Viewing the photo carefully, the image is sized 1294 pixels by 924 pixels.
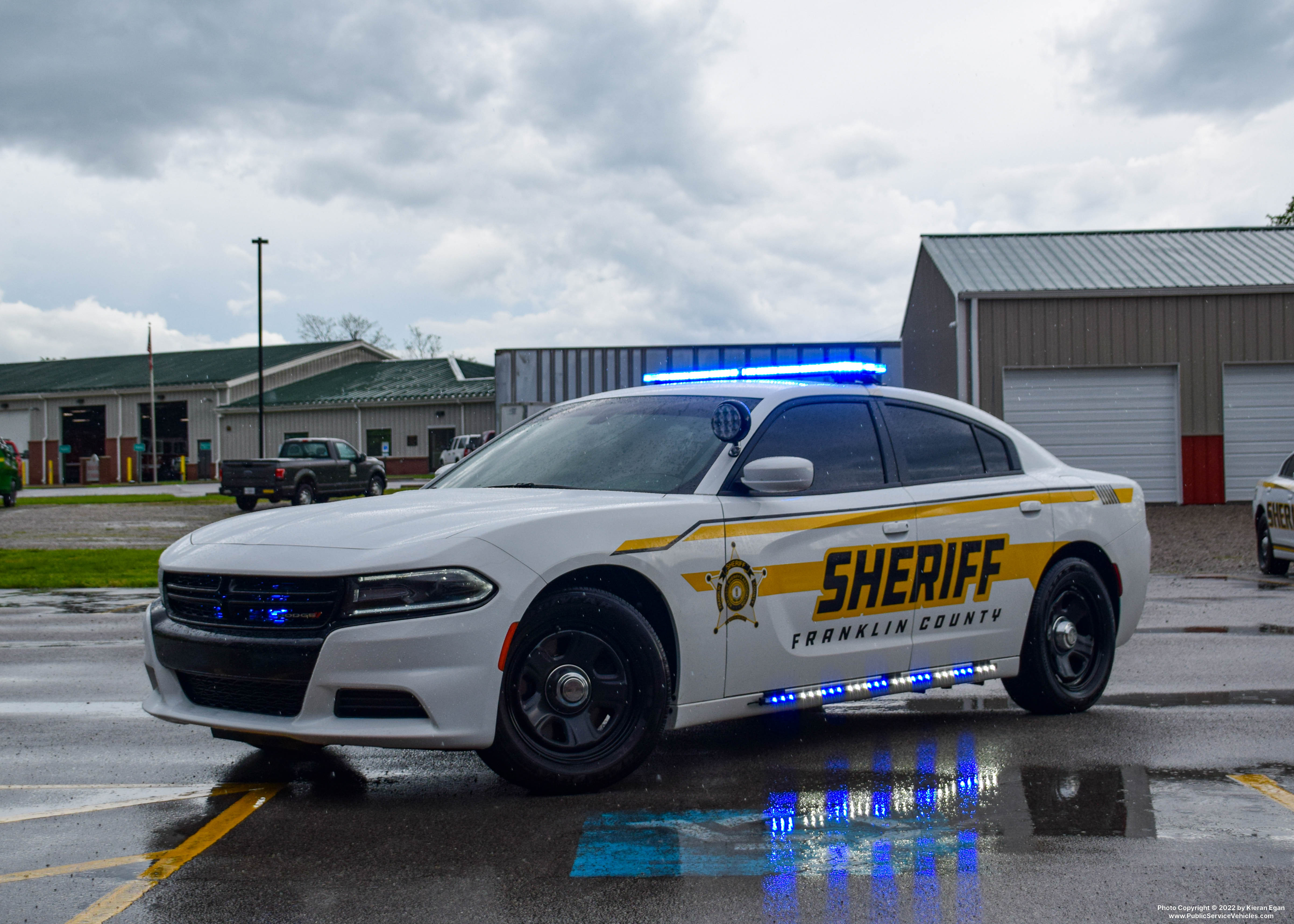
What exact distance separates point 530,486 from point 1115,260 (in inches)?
1000

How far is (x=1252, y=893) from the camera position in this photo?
343 centimetres

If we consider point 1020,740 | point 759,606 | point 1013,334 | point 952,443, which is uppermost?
point 1013,334

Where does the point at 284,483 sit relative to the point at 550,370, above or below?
below

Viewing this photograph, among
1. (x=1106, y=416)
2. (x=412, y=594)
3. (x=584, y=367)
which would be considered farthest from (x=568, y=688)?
(x=584, y=367)

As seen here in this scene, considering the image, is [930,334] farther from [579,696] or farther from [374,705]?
[374,705]

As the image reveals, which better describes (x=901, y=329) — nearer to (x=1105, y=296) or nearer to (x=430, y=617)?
(x=1105, y=296)

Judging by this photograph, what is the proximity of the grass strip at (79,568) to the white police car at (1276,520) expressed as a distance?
11.8m

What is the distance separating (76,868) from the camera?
3.72 meters

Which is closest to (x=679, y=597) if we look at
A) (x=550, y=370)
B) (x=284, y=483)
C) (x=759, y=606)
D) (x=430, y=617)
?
(x=759, y=606)

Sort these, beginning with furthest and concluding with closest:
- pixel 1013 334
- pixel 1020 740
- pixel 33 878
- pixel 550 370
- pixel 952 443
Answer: pixel 550 370 → pixel 1013 334 → pixel 952 443 → pixel 1020 740 → pixel 33 878

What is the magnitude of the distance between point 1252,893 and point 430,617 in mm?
2594

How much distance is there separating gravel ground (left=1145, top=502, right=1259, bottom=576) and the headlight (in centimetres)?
835

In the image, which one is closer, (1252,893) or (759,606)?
(1252,893)

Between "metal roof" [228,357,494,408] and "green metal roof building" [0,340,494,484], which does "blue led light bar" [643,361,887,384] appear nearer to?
"metal roof" [228,357,494,408]
